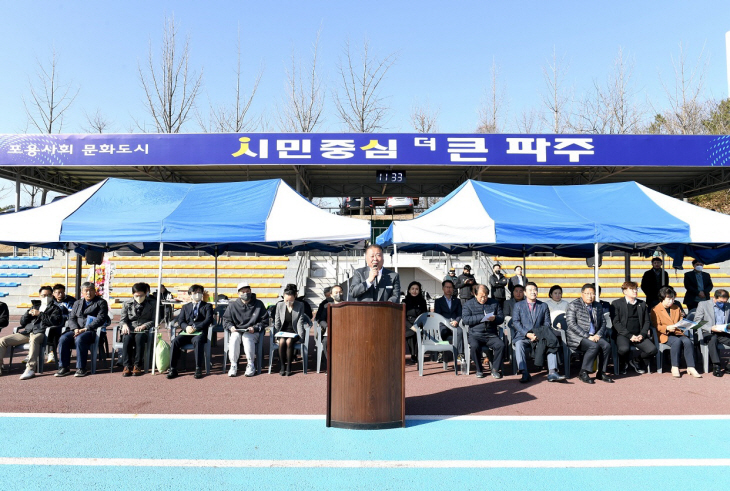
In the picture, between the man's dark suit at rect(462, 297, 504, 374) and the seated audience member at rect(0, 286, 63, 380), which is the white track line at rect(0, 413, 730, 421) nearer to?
the man's dark suit at rect(462, 297, 504, 374)

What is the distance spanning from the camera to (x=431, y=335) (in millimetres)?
8406

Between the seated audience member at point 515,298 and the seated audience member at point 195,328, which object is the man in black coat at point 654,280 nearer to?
the seated audience member at point 515,298

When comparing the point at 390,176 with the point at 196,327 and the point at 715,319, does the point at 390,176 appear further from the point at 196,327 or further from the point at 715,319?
the point at 715,319

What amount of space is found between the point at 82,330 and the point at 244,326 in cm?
238

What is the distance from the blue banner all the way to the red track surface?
1074cm

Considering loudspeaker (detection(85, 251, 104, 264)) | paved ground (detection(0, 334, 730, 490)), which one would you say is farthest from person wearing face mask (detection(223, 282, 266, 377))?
loudspeaker (detection(85, 251, 104, 264))

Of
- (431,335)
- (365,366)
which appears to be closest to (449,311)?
(431,335)

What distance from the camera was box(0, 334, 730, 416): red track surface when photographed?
5414mm

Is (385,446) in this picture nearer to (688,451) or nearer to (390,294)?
(390,294)

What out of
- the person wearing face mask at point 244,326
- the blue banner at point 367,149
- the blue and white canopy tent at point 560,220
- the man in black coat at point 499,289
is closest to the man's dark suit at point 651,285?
the blue and white canopy tent at point 560,220

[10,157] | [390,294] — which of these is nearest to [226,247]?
[390,294]

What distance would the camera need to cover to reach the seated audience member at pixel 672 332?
730 centimetres

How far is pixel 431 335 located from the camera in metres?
8.41

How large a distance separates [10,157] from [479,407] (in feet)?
61.2
